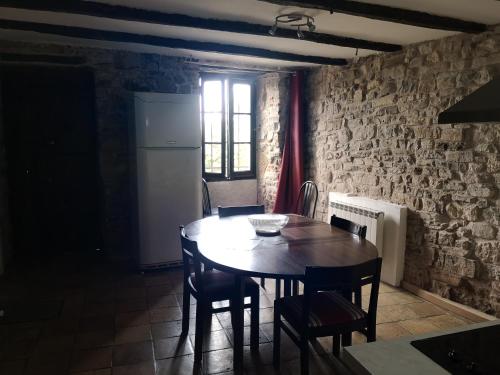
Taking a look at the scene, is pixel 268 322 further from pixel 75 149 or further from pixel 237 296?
pixel 75 149

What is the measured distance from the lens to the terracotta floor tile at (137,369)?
2479mm

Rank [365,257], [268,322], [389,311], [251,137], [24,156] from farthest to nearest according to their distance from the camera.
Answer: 1. [251,137]
2. [24,156]
3. [389,311]
4. [268,322]
5. [365,257]

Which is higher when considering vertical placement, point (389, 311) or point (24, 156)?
point (24, 156)

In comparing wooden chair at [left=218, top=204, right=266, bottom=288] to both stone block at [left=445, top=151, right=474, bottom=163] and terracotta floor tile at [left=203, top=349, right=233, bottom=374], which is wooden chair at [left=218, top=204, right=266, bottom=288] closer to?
terracotta floor tile at [left=203, top=349, right=233, bottom=374]

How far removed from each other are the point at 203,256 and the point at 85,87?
3216mm

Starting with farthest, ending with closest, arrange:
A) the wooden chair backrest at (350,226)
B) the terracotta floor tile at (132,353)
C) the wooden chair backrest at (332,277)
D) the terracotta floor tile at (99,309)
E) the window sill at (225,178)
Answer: the window sill at (225,178) < the terracotta floor tile at (99,309) < the wooden chair backrest at (350,226) < the terracotta floor tile at (132,353) < the wooden chair backrest at (332,277)

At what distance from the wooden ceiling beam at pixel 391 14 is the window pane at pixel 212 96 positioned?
10.2ft

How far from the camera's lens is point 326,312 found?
2.29 metres

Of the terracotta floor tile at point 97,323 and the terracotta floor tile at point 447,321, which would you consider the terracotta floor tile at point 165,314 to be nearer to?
the terracotta floor tile at point 97,323

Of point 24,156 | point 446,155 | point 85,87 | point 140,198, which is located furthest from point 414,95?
point 24,156

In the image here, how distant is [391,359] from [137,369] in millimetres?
1835

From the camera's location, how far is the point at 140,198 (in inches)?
163

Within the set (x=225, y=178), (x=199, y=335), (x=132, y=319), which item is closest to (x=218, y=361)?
(x=199, y=335)

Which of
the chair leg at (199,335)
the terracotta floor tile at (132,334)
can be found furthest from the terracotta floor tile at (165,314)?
the chair leg at (199,335)
